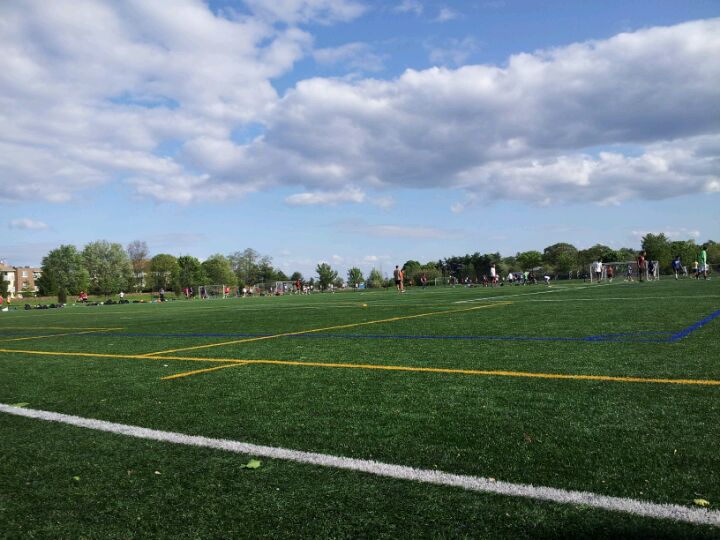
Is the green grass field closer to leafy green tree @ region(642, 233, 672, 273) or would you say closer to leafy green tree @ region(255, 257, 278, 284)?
leafy green tree @ region(642, 233, 672, 273)

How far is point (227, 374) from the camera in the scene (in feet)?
19.2

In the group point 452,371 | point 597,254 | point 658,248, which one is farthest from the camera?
point 597,254

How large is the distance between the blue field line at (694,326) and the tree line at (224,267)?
6295cm

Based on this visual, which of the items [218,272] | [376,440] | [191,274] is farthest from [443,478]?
[218,272]

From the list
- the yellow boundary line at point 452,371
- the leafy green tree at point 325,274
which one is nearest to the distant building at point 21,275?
the leafy green tree at point 325,274

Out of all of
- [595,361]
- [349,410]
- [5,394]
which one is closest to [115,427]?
[349,410]

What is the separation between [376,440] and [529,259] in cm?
13260

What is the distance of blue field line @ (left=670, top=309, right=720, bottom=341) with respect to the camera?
23.2 feet

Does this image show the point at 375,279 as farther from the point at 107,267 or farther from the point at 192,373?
the point at 192,373

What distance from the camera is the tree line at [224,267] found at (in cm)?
8806

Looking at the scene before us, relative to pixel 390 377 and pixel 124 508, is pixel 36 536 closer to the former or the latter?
pixel 124 508

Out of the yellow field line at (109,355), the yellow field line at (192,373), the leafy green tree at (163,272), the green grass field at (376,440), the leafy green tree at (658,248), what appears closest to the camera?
the green grass field at (376,440)

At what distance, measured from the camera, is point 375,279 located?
10231 cm

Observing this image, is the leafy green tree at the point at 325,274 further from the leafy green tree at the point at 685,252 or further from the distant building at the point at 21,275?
the distant building at the point at 21,275
